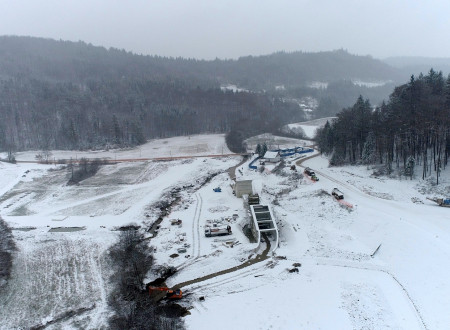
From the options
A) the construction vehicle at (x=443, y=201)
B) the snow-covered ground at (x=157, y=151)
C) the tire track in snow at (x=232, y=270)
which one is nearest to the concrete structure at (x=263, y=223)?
the tire track in snow at (x=232, y=270)

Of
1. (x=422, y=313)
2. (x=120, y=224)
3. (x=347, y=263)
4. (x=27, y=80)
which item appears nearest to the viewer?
(x=422, y=313)

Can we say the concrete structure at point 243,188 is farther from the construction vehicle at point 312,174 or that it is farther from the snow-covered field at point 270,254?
the construction vehicle at point 312,174

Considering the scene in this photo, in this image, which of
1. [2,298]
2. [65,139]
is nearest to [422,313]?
[2,298]

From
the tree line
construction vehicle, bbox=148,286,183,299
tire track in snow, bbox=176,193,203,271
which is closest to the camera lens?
construction vehicle, bbox=148,286,183,299

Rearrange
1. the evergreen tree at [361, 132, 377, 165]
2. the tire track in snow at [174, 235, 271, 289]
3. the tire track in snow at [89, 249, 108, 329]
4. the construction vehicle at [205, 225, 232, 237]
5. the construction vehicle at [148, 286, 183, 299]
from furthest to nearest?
the evergreen tree at [361, 132, 377, 165]
the construction vehicle at [205, 225, 232, 237]
the tire track in snow at [174, 235, 271, 289]
the construction vehicle at [148, 286, 183, 299]
the tire track in snow at [89, 249, 108, 329]

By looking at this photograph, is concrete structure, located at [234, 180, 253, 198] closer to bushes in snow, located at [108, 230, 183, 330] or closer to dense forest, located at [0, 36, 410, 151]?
bushes in snow, located at [108, 230, 183, 330]

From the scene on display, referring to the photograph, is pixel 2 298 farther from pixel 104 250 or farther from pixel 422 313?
pixel 422 313

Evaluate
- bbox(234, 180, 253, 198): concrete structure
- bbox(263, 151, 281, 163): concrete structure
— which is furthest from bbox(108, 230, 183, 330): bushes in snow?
bbox(263, 151, 281, 163): concrete structure
